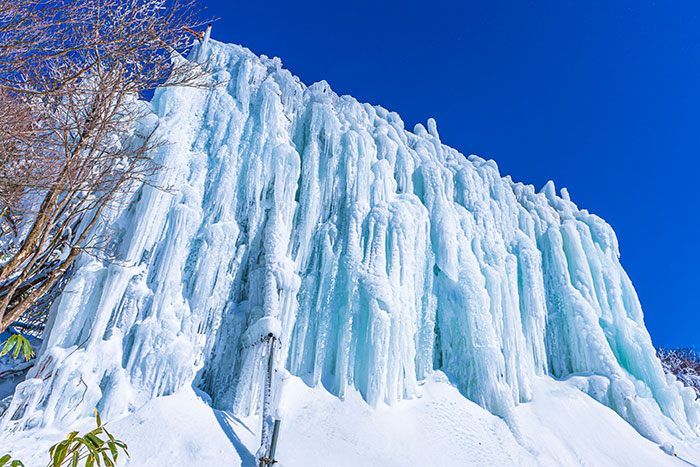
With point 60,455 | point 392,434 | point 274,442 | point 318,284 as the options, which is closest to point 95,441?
point 60,455

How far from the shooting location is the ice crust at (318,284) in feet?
25.4

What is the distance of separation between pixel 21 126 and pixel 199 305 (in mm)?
6176

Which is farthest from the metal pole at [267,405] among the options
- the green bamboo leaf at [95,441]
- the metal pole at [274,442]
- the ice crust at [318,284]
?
the green bamboo leaf at [95,441]

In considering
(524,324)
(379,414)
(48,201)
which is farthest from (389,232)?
(48,201)

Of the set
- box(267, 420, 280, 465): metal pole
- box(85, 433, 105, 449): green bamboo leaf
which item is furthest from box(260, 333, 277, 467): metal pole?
box(85, 433, 105, 449): green bamboo leaf

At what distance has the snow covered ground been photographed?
677 centimetres

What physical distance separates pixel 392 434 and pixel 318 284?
3.87 metres

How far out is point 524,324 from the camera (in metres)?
13.3

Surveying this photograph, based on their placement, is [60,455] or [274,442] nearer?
[60,455]

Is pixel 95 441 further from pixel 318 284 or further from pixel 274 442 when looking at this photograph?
pixel 318 284

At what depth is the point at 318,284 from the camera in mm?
10352

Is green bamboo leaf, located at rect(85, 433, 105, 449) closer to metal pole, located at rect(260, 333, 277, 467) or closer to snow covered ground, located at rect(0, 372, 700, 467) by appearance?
snow covered ground, located at rect(0, 372, 700, 467)

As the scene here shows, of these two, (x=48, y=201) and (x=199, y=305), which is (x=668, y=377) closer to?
(x=199, y=305)

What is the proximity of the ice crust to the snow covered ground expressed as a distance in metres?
0.39
